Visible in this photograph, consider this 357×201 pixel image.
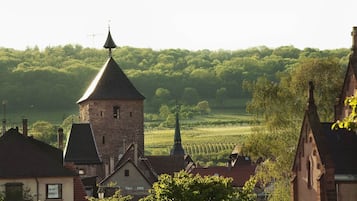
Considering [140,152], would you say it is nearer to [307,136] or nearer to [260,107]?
[260,107]

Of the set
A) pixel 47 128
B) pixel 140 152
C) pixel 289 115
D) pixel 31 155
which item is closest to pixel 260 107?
pixel 289 115

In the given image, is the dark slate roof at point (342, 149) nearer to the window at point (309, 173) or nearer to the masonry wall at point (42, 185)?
the window at point (309, 173)

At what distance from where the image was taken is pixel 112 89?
362 feet

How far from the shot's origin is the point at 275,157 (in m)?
72.4

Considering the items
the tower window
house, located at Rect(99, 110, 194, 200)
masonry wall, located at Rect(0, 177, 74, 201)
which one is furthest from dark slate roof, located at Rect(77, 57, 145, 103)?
masonry wall, located at Rect(0, 177, 74, 201)

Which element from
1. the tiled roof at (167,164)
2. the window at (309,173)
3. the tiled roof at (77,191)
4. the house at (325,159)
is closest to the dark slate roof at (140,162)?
the tiled roof at (167,164)

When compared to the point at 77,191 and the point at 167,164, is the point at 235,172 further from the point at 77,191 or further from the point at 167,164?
the point at 77,191

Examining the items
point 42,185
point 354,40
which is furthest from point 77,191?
point 354,40

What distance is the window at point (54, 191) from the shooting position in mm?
64375

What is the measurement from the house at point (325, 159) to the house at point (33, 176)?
13.2 meters

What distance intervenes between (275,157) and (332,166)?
1857cm

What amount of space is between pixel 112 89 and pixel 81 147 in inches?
381

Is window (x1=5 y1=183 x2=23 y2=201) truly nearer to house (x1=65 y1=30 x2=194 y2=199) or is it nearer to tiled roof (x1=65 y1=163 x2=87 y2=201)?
tiled roof (x1=65 y1=163 x2=87 y2=201)

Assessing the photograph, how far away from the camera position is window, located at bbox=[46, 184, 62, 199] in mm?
64375
